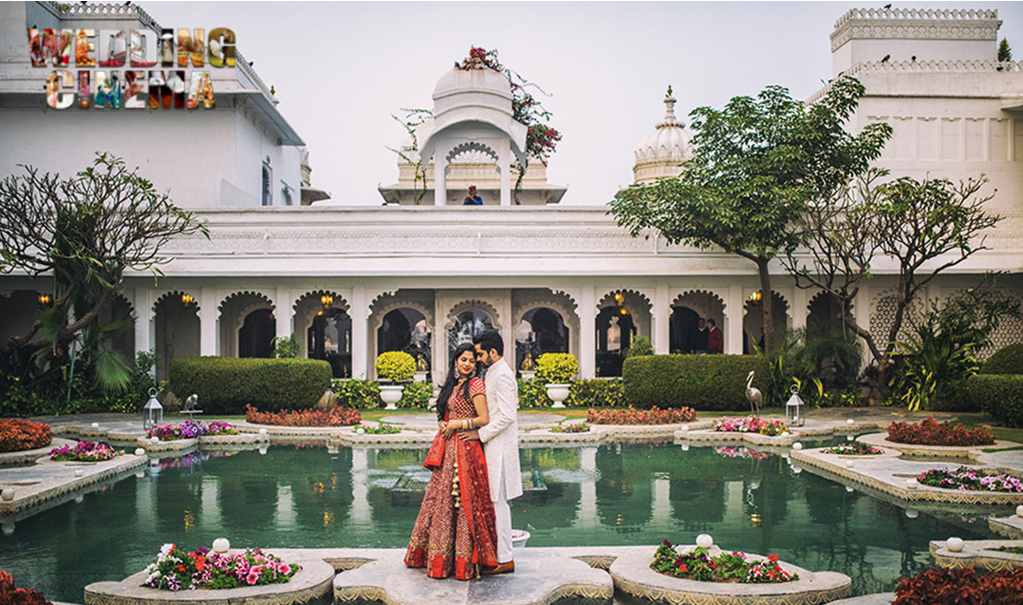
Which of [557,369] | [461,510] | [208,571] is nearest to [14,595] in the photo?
[208,571]

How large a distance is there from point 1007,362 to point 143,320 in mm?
18761

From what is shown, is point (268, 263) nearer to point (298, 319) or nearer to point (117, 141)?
point (298, 319)

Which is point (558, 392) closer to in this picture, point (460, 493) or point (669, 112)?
point (460, 493)

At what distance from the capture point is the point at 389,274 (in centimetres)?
2122

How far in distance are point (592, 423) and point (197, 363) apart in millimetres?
8419

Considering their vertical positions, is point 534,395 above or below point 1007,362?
below

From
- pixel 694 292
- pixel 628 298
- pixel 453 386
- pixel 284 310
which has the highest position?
pixel 694 292

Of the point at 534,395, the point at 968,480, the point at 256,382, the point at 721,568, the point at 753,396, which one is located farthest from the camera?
the point at 534,395

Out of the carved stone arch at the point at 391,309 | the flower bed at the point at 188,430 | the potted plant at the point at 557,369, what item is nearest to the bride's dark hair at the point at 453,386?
the flower bed at the point at 188,430

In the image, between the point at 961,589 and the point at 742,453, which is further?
the point at 742,453

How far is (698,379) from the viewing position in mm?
19500

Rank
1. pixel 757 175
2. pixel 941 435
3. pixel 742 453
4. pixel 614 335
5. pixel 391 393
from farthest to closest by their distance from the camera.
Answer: pixel 614 335 < pixel 391 393 < pixel 757 175 < pixel 742 453 < pixel 941 435

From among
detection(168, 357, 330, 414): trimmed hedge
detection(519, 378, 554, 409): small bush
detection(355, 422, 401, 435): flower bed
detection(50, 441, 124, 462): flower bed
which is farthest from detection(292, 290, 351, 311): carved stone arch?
detection(50, 441, 124, 462): flower bed

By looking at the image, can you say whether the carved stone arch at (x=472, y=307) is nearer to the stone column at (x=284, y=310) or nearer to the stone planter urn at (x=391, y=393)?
→ the stone planter urn at (x=391, y=393)
